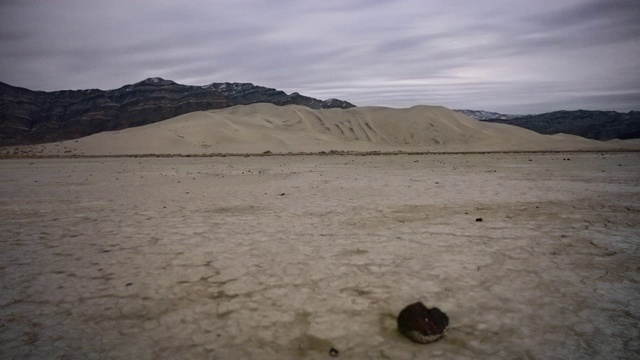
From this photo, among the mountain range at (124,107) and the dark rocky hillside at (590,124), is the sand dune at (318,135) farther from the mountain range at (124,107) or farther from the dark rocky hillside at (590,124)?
the dark rocky hillside at (590,124)

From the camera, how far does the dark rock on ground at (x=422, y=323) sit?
2287 mm

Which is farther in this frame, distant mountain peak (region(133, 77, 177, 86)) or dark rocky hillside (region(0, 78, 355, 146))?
distant mountain peak (region(133, 77, 177, 86))

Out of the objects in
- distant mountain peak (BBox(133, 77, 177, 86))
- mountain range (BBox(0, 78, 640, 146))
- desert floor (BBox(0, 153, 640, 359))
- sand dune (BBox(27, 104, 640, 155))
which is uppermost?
distant mountain peak (BBox(133, 77, 177, 86))

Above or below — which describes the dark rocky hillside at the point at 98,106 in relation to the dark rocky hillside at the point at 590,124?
above

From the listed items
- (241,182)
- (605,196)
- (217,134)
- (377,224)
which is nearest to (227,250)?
(377,224)

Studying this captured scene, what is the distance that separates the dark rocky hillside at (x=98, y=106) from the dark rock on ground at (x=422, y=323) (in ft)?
273

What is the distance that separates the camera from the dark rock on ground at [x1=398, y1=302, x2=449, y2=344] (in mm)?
2287

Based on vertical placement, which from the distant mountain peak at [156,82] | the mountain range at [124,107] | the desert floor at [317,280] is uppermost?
the distant mountain peak at [156,82]

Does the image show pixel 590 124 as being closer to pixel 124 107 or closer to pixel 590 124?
pixel 590 124

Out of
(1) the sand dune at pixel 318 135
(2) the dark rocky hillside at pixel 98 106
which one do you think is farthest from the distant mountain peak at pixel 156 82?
(1) the sand dune at pixel 318 135

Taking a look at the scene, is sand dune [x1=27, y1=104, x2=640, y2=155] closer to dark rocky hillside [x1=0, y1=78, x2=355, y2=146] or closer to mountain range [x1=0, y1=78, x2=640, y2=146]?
dark rocky hillside [x1=0, y1=78, x2=355, y2=146]

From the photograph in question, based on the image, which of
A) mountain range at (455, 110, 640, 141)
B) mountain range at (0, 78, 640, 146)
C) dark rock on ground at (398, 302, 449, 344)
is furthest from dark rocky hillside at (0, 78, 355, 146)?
dark rock on ground at (398, 302, 449, 344)

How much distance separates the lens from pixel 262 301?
9.46 ft

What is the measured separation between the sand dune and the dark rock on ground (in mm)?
27223
